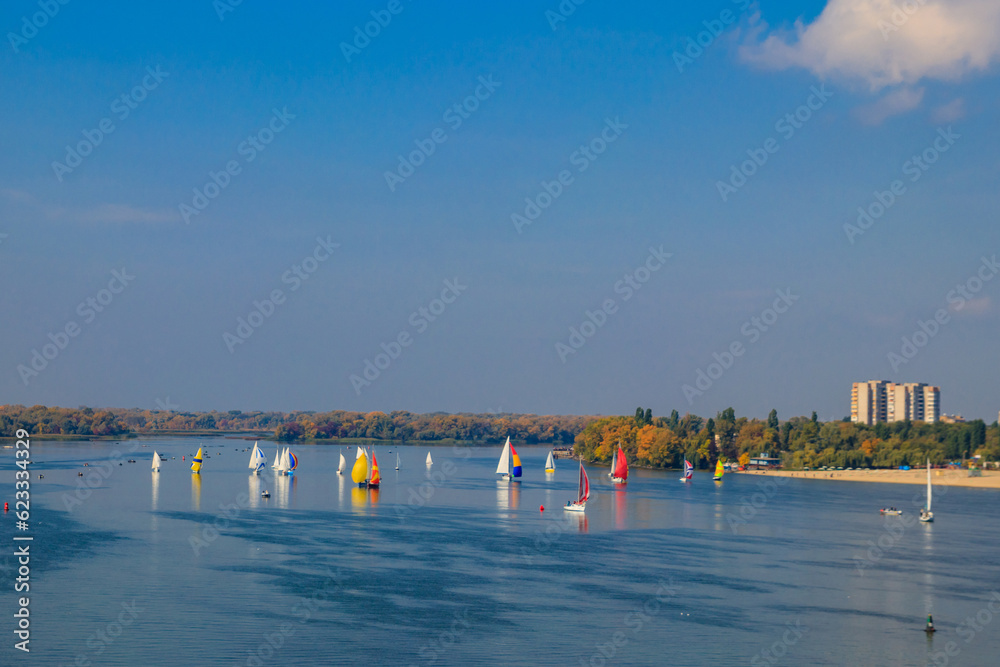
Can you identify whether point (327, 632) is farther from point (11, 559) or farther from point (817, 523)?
point (817, 523)

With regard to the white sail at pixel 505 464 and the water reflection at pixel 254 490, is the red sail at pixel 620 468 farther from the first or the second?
the water reflection at pixel 254 490

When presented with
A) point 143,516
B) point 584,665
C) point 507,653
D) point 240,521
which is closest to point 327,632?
point 507,653

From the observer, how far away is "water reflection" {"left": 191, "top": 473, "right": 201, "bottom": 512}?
3051 inches

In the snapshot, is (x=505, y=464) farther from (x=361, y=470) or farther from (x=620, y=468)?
(x=361, y=470)

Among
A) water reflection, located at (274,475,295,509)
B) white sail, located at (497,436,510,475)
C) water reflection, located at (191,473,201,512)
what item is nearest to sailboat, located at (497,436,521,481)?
white sail, located at (497,436,510,475)

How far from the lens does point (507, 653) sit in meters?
34.3

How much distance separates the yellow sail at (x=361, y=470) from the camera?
96.2 m

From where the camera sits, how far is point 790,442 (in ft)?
488

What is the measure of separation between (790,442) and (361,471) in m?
77.3

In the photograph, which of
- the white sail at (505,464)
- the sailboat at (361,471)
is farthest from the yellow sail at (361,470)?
the white sail at (505,464)

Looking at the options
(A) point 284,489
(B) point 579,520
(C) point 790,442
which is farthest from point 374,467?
(C) point 790,442

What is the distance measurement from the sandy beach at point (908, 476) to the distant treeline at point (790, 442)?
10.7 feet

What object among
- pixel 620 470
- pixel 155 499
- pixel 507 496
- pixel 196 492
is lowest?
pixel 507 496

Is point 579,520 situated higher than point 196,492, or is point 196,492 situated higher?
point 579,520
